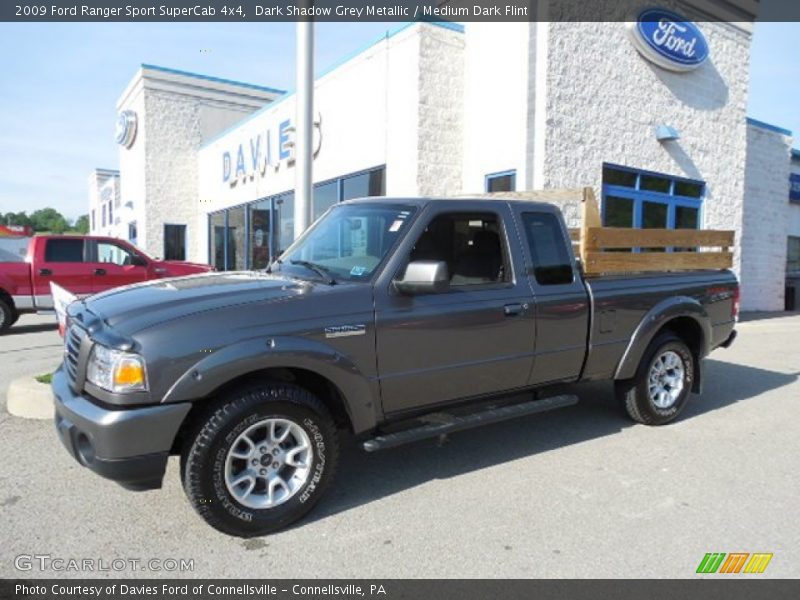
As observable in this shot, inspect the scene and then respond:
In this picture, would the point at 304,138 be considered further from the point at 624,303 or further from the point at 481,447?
the point at 481,447

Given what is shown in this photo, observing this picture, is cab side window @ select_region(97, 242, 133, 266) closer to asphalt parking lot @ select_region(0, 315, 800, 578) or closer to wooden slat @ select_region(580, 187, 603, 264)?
asphalt parking lot @ select_region(0, 315, 800, 578)

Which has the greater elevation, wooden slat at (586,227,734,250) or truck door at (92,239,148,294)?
wooden slat at (586,227,734,250)

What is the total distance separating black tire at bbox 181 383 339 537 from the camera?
3182mm

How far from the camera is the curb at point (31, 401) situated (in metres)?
5.46

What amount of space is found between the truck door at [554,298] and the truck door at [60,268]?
31.4 ft

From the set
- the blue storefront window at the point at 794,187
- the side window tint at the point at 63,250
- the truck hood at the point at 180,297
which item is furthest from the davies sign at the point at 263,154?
the blue storefront window at the point at 794,187

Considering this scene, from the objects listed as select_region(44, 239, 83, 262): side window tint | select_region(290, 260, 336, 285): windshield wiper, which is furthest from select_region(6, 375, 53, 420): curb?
select_region(44, 239, 83, 262): side window tint

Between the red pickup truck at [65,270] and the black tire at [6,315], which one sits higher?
the red pickup truck at [65,270]

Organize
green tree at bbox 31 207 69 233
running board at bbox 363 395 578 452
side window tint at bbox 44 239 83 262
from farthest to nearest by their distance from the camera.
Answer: green tree at bbox 31 207 69 233, side window tint at bbox 44 239 83 262, running board at bbox 363 395 578 452

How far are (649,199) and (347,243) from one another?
9.59 meters

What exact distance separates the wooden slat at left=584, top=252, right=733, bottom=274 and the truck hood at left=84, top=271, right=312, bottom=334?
2.53 metres

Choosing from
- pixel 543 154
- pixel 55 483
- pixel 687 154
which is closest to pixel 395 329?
pixel 55 483

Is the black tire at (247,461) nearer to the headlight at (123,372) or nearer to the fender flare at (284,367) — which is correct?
the fender flare at (284,367)

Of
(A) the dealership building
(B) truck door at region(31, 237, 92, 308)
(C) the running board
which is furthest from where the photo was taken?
(B) truck door at region(31, 237, 92, 308)
